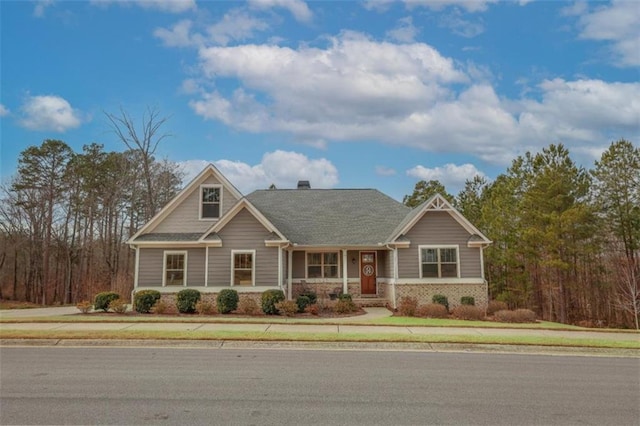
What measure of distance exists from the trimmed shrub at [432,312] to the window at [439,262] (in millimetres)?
2750

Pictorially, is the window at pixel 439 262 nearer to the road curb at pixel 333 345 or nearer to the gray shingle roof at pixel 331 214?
the gray shingle roof at pixel 331 214

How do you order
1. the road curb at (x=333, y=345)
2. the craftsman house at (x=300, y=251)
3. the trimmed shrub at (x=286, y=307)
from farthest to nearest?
the craftsman house at (x=300, y=251) < the trimmed shrub at (x=286, y=307) < the road curb at (x=333, y=345)

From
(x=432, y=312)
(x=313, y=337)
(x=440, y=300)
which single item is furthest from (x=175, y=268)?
(x=440, y=300)

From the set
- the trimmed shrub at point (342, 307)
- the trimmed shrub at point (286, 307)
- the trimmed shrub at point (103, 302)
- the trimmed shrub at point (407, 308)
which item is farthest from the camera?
the trimmed shrub at point (342, 307)

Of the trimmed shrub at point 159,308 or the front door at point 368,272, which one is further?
the front door at point 368,272

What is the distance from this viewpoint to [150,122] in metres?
30.9

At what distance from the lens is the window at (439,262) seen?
835 inches

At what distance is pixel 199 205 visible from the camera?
21547mm

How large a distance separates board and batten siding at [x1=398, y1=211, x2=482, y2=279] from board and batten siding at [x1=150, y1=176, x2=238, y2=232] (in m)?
9.13

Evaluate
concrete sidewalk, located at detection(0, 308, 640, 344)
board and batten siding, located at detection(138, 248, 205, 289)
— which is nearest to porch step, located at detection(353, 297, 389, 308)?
concrete sidewalk, located at detection(0, 308, 640, 344)

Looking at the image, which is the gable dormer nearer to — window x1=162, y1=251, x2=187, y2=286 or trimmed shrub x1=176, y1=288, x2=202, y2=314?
window x1=162, y1=251, x2=187, y2=286

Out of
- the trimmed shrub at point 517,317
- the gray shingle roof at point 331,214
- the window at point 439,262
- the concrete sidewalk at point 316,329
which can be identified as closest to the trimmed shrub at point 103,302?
the concrete sidewalk at point 316,329

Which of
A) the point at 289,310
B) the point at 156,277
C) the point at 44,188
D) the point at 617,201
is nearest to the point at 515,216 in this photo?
the point at 617,201

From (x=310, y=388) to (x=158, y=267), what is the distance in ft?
50.5
